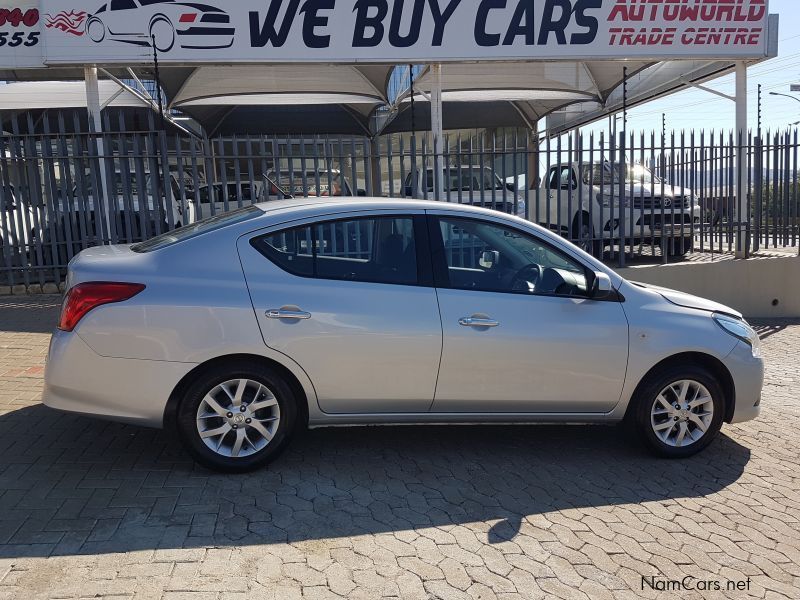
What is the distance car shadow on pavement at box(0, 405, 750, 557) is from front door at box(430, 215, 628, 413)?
0.45m

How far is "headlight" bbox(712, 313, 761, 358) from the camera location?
4746 millimetres

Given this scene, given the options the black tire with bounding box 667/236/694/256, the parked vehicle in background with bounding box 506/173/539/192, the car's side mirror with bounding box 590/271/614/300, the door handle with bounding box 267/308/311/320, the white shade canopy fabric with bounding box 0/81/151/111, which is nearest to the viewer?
the door handle with bounding box 267/308/311/320

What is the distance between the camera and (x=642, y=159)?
33.2 ft

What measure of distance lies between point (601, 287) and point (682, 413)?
40.7 inches

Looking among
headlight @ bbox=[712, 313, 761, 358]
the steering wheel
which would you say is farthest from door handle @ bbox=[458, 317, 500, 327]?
headlight @ bbox=[712, 313, 761, 358]

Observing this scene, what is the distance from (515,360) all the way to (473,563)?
1338 millimetres

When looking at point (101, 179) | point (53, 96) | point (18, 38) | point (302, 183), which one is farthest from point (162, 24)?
point (53, 96)

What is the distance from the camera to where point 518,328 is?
14.4 feet

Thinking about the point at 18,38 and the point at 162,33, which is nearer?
the point at 162,33

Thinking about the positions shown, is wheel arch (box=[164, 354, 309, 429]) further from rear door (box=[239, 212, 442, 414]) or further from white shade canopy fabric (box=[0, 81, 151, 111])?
white shade canopy fabric (box=[0, 81, 151, 111])

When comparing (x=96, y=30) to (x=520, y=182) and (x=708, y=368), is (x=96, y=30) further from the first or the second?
(x=708, y=368)

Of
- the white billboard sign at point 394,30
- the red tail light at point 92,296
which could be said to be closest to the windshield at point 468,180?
the white billboard sign at point 394,30

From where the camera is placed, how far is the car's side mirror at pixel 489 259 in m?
4.57

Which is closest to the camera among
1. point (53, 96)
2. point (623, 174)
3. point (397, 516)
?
point (397, 516)
